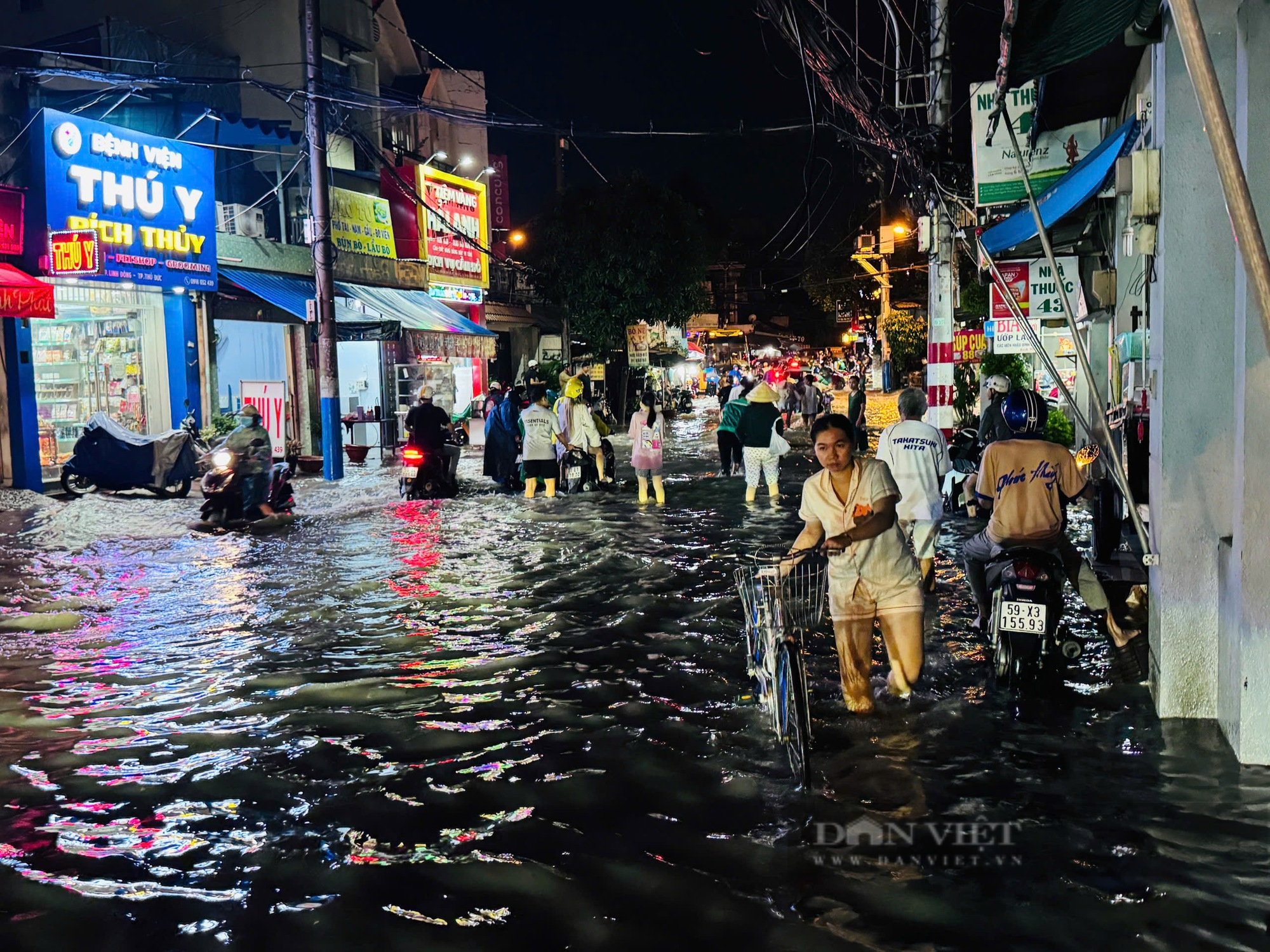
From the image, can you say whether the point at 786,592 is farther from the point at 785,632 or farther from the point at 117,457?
the point at 117,457

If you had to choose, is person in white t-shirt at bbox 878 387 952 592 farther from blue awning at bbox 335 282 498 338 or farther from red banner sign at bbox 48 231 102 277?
blue awning at bbox 335 282 498 338

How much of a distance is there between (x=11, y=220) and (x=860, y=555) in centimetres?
1648

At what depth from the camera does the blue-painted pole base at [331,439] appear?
66.4 ft

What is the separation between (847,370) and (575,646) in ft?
276

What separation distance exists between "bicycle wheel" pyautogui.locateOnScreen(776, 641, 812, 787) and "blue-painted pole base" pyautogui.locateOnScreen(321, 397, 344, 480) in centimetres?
1615

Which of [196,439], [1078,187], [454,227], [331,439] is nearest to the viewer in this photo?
[1078,187]

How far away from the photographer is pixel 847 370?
90.2 metres

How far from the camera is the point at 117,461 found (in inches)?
683

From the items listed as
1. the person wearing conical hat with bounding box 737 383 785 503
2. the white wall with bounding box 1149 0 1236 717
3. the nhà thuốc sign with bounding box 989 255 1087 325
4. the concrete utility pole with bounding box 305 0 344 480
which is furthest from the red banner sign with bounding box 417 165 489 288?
the white wall with bounding box 1149 0 1236 717

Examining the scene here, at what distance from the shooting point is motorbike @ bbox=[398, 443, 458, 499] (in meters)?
17.7

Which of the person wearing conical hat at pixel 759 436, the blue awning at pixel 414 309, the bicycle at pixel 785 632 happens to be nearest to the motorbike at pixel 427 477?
the person wearing conical hat at pixel 759 436

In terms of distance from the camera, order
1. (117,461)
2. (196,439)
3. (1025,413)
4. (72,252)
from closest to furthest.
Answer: (1025,413), (117,461), (72,252), (196,439)

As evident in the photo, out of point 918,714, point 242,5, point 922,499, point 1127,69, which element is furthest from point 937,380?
point 242,5

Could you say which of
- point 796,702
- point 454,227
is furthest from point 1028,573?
point 454,227
